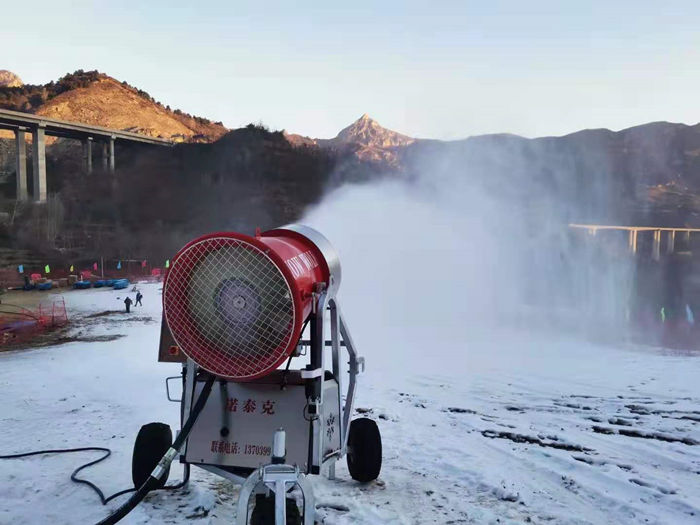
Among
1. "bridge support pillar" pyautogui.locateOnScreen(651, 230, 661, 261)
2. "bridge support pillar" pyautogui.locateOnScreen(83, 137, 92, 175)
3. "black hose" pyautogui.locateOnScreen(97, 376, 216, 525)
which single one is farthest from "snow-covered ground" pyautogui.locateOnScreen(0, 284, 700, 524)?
"bridge support pillar" pyautogui.locateOnScreen(651, 230, 661, 261)

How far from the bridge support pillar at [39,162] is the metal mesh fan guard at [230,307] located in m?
55.4

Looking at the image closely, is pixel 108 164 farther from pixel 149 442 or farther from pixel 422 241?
pixel 149 442

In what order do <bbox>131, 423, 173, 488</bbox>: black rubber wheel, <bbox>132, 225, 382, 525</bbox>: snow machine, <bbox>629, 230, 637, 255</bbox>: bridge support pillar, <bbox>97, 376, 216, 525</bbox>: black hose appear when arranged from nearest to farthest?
1. <bbox>97, 376, 216, 525</bbox>: black hose
2. <bbox>132, 225, 382, 525</bbox>: snow machine
3. <bbox>131, 423, 173, 488</bbox>: black rubber wheel
4. <bbox>629, 230, 637, 255</bbox>: bridge support pillar

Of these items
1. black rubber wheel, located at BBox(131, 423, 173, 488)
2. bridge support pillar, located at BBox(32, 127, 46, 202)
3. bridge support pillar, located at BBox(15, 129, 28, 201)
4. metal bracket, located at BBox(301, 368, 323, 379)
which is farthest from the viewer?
bridge support pillar, located at BBox(15, 129, 28, 201)

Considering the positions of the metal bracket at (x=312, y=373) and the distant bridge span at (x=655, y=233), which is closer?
the metal bracket at (x=312, y=373)

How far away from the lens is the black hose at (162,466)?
10.2 feet

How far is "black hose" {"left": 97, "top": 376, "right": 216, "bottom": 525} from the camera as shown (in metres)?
3.10

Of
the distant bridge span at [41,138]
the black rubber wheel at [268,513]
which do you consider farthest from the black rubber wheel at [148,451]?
the distant bridge span at [41,138]

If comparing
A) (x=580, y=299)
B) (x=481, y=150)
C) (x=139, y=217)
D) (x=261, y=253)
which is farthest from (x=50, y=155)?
(x=261, y=253)

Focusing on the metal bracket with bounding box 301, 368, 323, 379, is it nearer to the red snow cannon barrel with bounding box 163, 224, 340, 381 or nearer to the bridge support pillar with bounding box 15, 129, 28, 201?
the red snow cannon barrel with bounding box 163, 224, 340, 381

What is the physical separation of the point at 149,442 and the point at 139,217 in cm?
3953

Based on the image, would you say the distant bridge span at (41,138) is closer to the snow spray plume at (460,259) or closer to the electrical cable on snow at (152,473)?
the snow spray plume at (460,259)

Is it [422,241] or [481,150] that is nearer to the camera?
[422,241]

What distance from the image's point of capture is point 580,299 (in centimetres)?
3778
